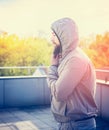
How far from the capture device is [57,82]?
1.64 m

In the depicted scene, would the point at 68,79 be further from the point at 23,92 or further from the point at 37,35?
the point at 37,35

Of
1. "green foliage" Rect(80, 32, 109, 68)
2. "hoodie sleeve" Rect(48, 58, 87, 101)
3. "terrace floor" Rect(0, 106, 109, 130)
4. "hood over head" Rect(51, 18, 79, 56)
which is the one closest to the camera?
"hoodie sleeve" Rect(48, 58, 87, 101)

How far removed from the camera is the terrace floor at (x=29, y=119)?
5.07 metres

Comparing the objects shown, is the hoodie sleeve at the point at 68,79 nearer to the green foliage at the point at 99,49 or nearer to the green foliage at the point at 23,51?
the green foliage at the point at 23,51

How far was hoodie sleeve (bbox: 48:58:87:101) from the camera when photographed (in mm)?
1617

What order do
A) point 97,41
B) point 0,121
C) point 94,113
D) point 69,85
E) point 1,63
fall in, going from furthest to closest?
point 97,41 → point 1,63 → point 0,121 → point 94,113 → point 69,85

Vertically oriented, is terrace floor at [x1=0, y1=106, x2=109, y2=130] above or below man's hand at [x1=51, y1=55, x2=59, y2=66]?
below

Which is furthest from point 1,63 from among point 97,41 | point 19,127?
Answer: point 19,127

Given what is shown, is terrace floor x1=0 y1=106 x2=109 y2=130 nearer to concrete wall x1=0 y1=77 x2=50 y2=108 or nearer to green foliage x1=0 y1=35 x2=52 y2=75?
concrete wall x1=0 y1=77 x2=50 y2=108

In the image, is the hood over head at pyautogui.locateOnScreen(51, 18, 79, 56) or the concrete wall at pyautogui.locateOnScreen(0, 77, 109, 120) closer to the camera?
the hood over head at pyautogui.locateOnScreen(51, 18, 79, 56)

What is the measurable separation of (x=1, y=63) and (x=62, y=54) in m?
25.9

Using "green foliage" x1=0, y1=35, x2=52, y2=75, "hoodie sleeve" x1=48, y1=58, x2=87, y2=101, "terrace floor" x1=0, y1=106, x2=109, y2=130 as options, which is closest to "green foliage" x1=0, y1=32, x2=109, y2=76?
"green foliage" x1=0, y1=35, x2=52, y2=75

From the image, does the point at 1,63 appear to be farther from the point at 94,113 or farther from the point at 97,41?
the point at 94,113

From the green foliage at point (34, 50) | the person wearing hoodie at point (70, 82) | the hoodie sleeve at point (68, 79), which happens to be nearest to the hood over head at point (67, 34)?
the person wearing hoodie at point (70, 82)
